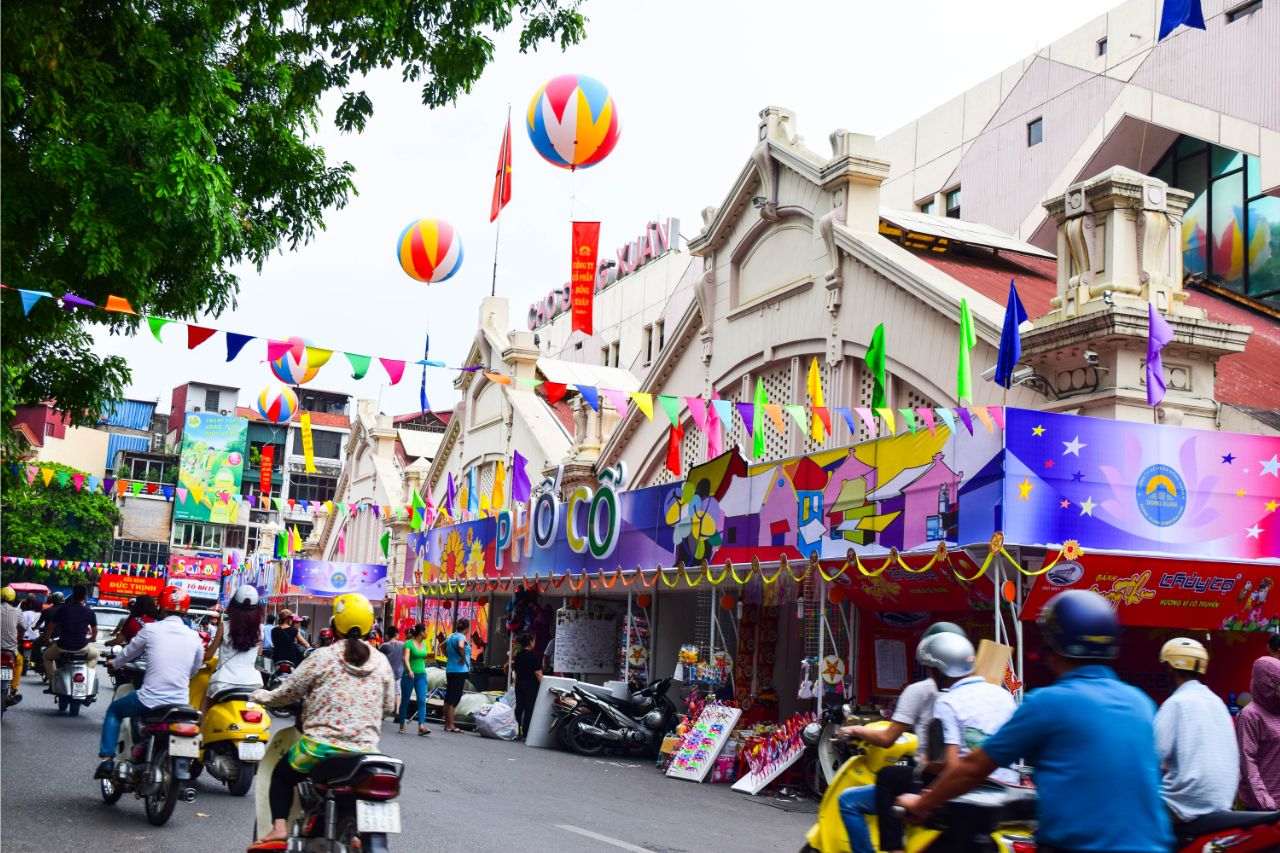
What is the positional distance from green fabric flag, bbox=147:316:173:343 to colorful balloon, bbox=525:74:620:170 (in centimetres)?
826

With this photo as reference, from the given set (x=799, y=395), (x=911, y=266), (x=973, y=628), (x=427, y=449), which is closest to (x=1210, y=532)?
(x=973, y=628)

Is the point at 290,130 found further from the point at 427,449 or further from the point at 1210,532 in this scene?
the point at 427,449

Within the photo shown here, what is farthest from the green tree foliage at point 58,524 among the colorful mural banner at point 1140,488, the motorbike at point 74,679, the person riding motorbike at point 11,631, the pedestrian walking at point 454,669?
the colorful mural banner at point 1140,488

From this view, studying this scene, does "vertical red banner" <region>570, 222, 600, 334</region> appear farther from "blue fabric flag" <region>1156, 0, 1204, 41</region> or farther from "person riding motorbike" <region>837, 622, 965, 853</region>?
"person riding motorbike" <region>837, 622, 965, 853</region>

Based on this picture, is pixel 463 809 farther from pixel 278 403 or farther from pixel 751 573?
pixel 278 403

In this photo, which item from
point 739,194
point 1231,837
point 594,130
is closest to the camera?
point 1231,837

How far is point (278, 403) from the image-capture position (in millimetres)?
29188

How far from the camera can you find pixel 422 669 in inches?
786

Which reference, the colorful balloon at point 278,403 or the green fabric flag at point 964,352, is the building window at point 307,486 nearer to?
the colorful balloon at point 278,403

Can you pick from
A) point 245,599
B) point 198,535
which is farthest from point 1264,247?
point 198,535

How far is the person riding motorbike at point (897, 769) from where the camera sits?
239 inches

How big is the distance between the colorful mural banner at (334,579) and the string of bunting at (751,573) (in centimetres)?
1253

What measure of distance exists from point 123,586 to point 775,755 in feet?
191

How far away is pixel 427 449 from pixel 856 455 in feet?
122
